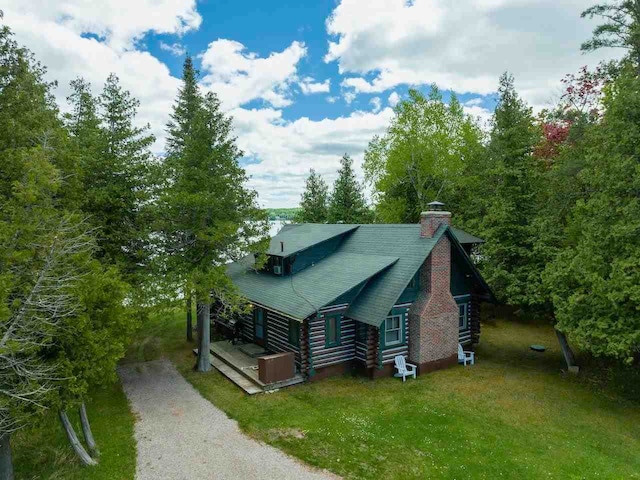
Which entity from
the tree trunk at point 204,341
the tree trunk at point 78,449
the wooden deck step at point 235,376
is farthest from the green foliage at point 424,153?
the tree trunk at point 78,449

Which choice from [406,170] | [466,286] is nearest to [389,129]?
[406,170]

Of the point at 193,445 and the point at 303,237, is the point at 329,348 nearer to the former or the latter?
the point at 193,445

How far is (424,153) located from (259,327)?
23420 mm

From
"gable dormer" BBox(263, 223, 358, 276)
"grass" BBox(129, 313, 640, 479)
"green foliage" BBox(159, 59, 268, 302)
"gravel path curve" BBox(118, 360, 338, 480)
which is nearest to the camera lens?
"gravel path curve" BBox(118, 360, 338, 480)

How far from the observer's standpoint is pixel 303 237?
2466 centimetres

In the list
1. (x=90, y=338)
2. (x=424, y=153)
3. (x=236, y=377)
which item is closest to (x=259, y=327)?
(x=236, y=377)

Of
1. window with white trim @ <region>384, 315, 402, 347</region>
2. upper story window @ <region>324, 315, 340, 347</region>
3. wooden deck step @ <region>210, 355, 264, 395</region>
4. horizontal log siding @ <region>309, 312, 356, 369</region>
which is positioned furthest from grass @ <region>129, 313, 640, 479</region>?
window with white trim @ <region>384, 315, 402, 347</region>

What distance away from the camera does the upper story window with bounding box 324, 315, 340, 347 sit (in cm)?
1805

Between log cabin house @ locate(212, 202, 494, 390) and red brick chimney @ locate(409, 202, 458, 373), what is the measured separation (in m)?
0.05

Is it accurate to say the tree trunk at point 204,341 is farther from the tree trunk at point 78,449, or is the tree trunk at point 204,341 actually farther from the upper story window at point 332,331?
the tree trunk at point 78,449

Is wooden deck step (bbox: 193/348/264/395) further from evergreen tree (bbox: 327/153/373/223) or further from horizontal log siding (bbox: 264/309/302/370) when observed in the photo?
evergreen tree (bbox: 327/153/373/223)

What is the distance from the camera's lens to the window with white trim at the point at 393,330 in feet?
60.4

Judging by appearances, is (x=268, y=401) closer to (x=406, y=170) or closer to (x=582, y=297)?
(x=582, y=297)

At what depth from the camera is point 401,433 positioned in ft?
43.5
